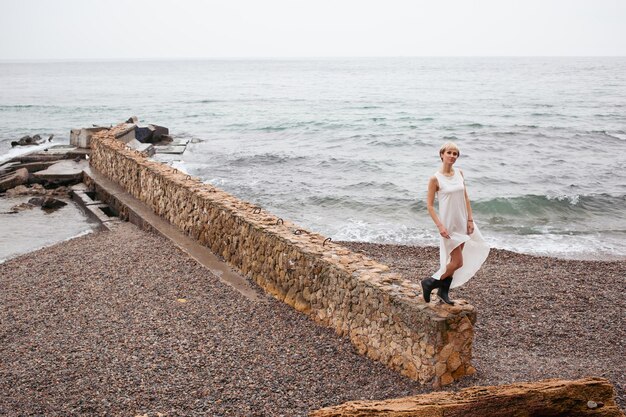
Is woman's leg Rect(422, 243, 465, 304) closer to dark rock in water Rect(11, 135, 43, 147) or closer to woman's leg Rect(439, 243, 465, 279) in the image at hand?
woman's leg Rect(439, 243, 465, 279)

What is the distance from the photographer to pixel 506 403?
183 inches

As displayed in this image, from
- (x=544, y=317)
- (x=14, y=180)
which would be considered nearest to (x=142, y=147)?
(x=14, y=180)

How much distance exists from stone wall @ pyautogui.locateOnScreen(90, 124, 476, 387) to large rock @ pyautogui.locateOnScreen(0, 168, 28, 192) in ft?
32.3

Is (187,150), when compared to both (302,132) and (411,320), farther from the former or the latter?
(411,320)

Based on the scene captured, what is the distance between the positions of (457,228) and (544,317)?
3551 mm

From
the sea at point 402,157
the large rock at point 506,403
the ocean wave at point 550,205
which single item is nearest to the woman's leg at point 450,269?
the large rock at point 506,403

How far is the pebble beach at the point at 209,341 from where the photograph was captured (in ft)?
19.9

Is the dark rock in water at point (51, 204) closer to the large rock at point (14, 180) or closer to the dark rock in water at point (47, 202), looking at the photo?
the dark rock in water at point (47, 202)

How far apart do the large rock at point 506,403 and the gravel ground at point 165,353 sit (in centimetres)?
142

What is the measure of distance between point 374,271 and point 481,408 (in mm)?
2863

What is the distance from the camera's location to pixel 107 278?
32.3 ft

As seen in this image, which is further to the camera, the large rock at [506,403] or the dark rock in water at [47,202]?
the dark rock in water at [47,202]

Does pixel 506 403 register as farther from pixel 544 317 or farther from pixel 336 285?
pixel 544 317

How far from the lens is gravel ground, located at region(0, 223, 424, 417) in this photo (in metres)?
5.97
